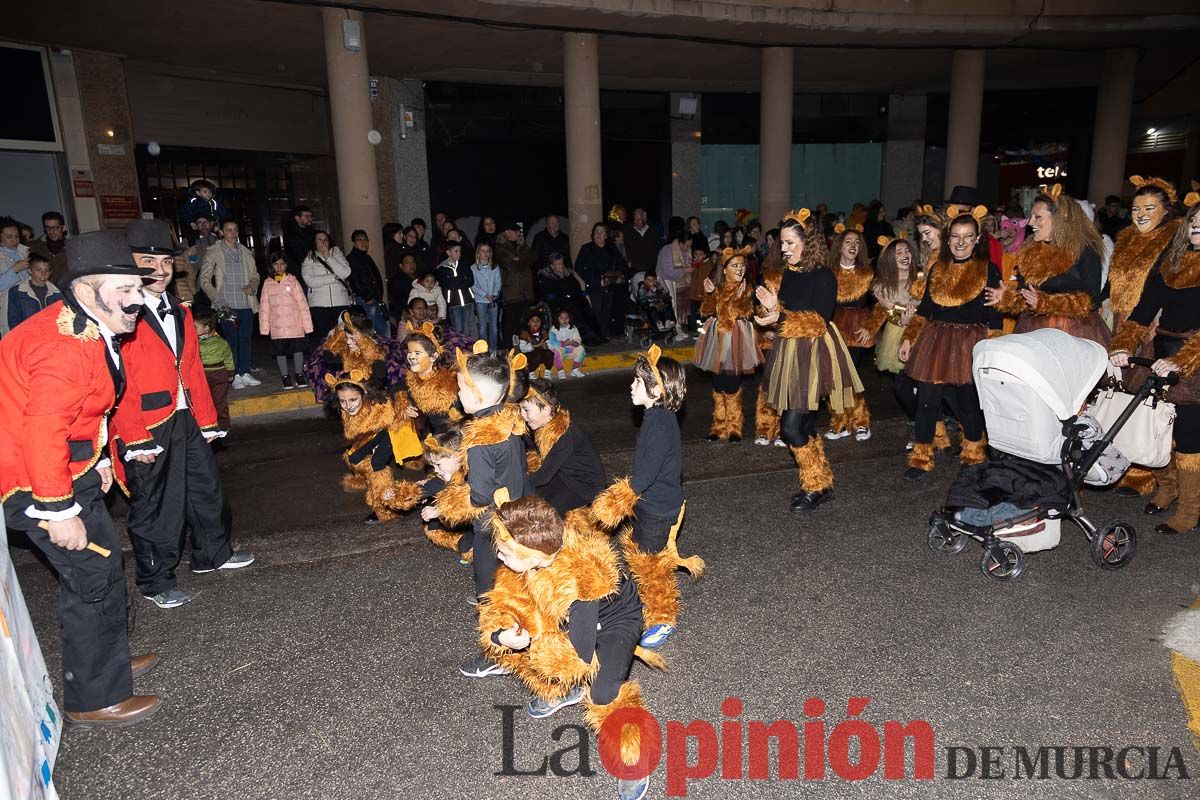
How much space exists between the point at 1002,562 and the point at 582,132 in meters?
12.1

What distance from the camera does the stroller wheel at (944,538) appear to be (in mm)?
5438

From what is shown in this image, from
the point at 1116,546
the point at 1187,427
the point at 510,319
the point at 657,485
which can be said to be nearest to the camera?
the point at 657,485

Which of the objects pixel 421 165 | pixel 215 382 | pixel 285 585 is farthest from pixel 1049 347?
pixel 421 165

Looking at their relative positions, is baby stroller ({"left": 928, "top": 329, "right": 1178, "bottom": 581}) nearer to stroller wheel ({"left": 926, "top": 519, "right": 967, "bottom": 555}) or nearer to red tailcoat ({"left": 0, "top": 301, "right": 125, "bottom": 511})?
stroller wheel ({"left": 926, "top": 519, "right": 967, "bottom": 555})

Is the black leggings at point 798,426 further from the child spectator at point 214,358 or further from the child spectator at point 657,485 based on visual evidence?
the child spectator at point 214,358

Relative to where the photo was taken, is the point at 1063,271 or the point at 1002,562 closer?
the point at 1002,562

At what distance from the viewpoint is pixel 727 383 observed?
8078 mm

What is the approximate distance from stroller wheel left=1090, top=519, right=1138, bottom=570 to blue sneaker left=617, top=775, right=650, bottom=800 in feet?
11.6

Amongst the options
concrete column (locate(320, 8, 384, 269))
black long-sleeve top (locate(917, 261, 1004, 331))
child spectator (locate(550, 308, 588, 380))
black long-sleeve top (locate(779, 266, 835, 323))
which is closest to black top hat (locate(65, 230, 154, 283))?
black long-sleeve top (locate(779, 266, 835, 323))

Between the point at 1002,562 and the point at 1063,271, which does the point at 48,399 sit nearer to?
the point at 1002,562

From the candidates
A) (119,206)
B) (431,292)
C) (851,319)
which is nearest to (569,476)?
(851,319)

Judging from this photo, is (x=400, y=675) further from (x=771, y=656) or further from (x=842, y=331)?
(x=842, y=331)

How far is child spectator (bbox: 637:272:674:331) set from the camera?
14125 millimetres

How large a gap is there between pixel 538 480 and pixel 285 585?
1991 mm
